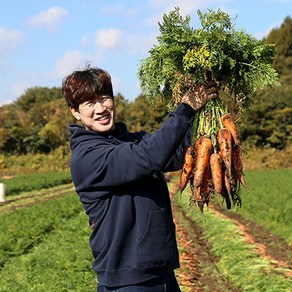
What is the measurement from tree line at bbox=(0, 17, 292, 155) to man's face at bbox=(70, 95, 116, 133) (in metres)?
29.2

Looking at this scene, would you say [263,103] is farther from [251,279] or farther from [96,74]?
[96,74]

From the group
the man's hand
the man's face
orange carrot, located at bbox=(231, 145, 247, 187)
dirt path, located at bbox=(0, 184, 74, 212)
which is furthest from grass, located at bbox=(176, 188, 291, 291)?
dirt path, located at bbox=(0, 184, 74, 212)

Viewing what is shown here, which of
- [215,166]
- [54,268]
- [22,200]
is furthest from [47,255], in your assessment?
[22,200]

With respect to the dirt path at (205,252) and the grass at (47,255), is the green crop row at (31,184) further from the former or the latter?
the dirt path at (205,252)

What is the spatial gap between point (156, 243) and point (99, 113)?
2.39 ft

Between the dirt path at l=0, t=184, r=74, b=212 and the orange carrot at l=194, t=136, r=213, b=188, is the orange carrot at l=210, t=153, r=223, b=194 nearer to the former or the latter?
the orange carrot at l=194, t=136, r=213, b=188

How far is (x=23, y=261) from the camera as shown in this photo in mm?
7844

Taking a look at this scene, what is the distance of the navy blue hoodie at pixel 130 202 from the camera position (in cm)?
240

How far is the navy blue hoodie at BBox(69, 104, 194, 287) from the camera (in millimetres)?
2396

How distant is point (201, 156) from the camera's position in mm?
2965

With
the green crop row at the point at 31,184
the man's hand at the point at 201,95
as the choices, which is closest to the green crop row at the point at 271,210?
the man's hand at the point at 201,95

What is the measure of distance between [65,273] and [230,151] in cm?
421

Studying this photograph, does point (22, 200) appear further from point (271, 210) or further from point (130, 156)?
point (130, 156)

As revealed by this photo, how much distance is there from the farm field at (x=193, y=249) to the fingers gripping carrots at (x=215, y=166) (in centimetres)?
26
